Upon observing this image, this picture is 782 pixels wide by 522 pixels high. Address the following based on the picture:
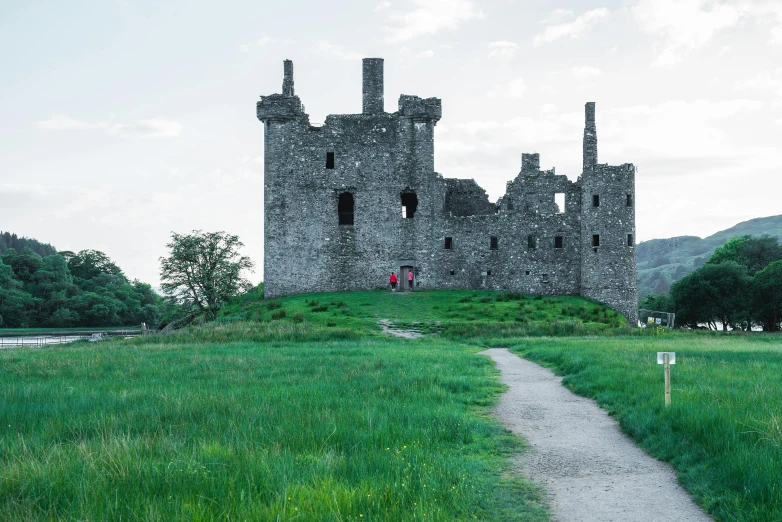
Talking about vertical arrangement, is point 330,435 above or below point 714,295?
below

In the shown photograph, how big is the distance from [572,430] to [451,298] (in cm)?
3021

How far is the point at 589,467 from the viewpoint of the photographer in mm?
8070

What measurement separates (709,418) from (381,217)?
118 feet

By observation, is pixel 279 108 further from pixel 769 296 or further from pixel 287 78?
pixel 769 296

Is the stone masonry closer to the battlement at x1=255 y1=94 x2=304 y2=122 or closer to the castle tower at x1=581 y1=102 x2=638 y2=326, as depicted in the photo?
the battlement at x1=255 y1=94 x2=304 y2=122

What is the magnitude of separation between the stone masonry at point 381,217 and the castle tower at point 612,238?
1.26 meters

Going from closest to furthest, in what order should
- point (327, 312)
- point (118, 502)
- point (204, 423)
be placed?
1. point (118, 502)
2. point (204, 423)
3. point (327, 312)

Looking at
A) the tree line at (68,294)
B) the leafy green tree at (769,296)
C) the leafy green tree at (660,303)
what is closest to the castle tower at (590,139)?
the leafy green tree at (769,296)

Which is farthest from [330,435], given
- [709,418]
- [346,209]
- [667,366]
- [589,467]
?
[346,209]

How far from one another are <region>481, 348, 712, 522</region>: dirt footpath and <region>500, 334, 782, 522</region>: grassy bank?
246 mm

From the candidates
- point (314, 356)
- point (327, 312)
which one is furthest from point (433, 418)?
point (327, 312)

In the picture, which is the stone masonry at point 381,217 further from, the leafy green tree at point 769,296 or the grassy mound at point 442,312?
the leafy green tree at point 769,296

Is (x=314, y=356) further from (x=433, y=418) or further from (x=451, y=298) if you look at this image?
(x=451, y=298)

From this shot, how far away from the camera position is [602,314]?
37.9 meters
